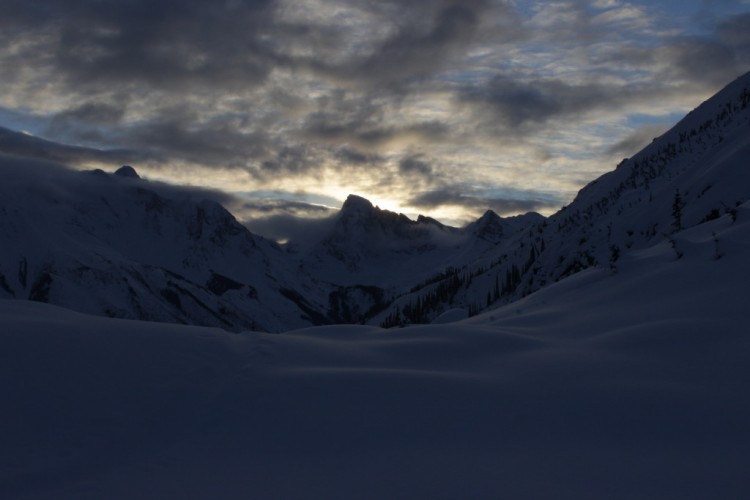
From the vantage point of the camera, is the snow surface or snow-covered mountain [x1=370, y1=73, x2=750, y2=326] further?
snow-covered mountain [x1=370, y1=73, x2=750, y2=326]

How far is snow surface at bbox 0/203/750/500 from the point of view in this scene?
6.39m

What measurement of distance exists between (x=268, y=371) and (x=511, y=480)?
4.66m

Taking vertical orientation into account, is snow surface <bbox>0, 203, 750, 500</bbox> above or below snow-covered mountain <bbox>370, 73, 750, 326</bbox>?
below

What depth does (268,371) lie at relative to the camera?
9.86 m

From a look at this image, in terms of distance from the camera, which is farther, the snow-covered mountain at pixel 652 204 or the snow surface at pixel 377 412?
the snow-covered mountain at pixel 652 204

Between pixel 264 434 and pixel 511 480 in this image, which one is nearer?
pixel 511 480

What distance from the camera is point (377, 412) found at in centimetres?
830

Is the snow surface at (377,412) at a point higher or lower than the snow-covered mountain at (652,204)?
lower

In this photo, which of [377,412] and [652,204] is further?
[652,204]

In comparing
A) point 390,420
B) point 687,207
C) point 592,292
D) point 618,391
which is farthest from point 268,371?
point 687,207

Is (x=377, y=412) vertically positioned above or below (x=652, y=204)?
below

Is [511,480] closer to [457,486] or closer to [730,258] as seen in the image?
[457,486]

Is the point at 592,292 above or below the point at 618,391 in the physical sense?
above

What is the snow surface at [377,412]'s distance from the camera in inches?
252
